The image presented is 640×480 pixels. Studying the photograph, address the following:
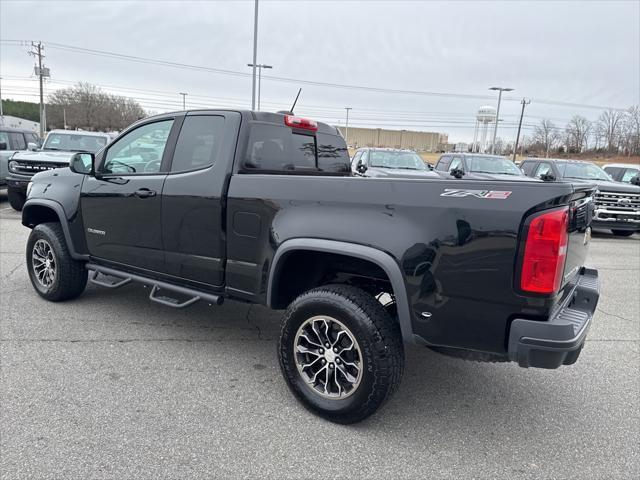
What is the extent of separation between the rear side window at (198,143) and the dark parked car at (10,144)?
1012 centimetres

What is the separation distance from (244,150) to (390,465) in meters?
2.34

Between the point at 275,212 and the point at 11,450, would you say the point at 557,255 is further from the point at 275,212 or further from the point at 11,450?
the point at 11,450

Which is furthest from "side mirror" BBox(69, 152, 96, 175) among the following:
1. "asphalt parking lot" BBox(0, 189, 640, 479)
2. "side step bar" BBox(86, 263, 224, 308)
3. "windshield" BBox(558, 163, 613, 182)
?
"windshield" BBox(558, 163, 613, 182)

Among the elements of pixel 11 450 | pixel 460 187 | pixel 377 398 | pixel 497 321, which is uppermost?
pixel 460 187

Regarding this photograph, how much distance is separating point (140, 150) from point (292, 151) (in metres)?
1.42

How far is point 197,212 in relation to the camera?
11.9 feet

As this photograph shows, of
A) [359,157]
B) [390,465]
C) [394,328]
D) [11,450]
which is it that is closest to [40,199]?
[11,450]

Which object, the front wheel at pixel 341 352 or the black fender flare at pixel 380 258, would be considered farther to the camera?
the front wheel at pixel 341 352

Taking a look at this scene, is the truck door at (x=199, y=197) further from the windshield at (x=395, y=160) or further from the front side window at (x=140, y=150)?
the windshield at (x=395, y=160)

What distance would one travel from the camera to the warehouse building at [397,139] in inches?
3432

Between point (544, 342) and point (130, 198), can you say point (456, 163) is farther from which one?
point (544, 342)

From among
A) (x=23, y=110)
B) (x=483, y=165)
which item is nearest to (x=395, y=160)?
(x=483, y=165)

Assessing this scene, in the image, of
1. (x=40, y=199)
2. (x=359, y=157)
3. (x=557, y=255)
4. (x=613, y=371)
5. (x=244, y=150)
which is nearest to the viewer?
(x=557, y=255)

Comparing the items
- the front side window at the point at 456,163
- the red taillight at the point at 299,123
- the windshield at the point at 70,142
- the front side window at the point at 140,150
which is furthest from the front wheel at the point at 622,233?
the windshield at the point at 70,142
